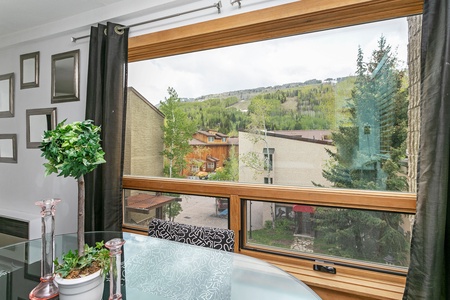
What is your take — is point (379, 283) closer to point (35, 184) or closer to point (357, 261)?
point (357, 261)

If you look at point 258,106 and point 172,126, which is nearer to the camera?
point 258,106

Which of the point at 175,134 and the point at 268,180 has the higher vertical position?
the point at 175,134

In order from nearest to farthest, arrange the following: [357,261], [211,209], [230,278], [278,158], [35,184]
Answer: [230,278] < [357,261] < [278,158] < [211,209] < [35,184]

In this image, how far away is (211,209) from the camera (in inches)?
76.9

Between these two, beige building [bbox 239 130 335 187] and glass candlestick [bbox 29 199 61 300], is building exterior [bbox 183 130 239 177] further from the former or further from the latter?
glass candlestick [bbox 29 199 61 300]

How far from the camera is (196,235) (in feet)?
4.69

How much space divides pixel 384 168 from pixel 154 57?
2.06 metres

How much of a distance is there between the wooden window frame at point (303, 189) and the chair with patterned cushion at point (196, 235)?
44 centimetres

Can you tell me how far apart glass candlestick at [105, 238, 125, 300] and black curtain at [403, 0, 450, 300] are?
1.45m

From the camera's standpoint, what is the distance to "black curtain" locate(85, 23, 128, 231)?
2.00 m

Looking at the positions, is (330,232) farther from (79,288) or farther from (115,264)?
(79,288)

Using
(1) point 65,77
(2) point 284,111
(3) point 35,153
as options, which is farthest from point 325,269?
(3) point 35,153

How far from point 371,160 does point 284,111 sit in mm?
670

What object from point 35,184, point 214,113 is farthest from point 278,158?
point 35,184
